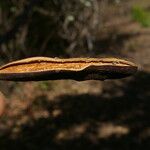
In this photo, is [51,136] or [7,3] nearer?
[51,136]

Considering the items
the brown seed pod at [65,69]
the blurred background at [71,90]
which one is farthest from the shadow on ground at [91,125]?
the brown seed pod at [65,69]

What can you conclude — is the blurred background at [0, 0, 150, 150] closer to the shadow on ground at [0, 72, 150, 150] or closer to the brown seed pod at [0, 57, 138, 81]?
the shadow on ground at [0, 72, 150, 150]

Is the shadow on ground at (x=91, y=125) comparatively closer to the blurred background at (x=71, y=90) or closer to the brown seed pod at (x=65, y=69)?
the blurred background at (x=71, y=90)

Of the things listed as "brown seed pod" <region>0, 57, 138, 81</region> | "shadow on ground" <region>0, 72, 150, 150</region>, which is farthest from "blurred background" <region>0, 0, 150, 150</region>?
"brown seed pod" <region>0, 57, 138, 81</region>

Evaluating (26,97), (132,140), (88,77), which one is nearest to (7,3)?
(26,97)

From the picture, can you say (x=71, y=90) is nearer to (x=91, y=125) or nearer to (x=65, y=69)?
(x=91, y=125)

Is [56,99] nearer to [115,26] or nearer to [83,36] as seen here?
[83,36]
